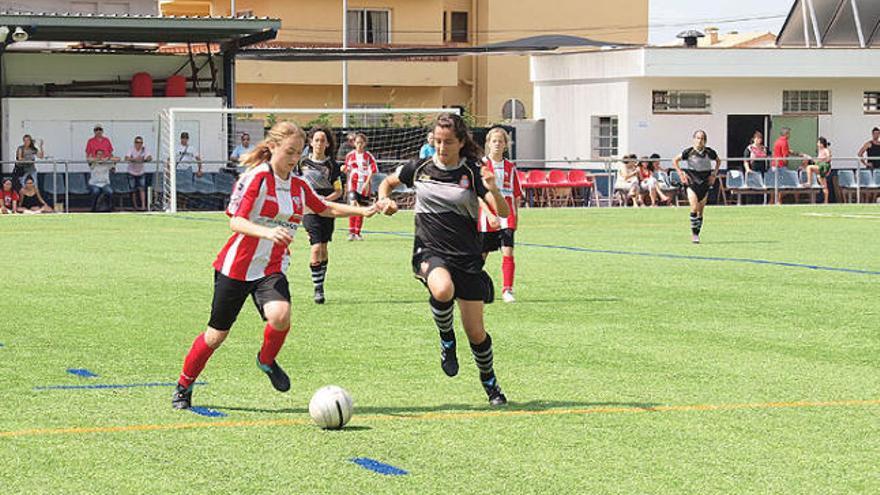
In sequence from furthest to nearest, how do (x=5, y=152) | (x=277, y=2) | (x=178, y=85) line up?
(x=277, y=2) → (x=178, y=85) → (x=5, y=152)

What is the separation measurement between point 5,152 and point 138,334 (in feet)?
89.7

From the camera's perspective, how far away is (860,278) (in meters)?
19.4

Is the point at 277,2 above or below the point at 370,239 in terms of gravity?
above

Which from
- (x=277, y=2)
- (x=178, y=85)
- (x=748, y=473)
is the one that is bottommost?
(x=748, y=473)

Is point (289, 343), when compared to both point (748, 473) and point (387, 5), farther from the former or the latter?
point (387, 5)

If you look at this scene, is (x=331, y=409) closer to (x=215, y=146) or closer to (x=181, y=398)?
(x=181, y=398)

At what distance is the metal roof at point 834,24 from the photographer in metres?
50.1

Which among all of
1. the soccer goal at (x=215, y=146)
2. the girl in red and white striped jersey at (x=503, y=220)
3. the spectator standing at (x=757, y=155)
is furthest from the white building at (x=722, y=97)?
the girl in red and white striped jersey at (x=503, y=220)

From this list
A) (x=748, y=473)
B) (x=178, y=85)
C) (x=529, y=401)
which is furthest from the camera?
(x=178, y=85)

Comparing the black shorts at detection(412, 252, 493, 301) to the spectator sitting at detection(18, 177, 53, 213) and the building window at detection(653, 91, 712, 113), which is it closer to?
the spectator sitting at detection(18, 177, 53, 213)

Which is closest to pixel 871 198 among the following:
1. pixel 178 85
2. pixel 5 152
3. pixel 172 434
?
pixel 178 85

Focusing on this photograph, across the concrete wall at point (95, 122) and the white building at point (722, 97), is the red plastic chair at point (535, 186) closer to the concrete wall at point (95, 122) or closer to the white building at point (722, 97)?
the white building at point (722, 97)

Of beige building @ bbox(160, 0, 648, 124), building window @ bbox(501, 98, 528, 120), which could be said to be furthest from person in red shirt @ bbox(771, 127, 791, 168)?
beige building @ bbox(160, 0, 648, 124)

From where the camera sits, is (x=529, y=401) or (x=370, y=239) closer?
(x=529, y=401)
